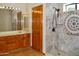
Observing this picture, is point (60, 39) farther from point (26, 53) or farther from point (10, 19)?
point (10, 19)

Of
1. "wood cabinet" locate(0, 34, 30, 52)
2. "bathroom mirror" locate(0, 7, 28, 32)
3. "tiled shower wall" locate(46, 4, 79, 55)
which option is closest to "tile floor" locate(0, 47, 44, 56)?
"wood cabinet" locate(0, 34, 30, 52)

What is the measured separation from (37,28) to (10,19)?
52 cm

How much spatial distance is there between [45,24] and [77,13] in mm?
500

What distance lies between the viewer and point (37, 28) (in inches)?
63.6

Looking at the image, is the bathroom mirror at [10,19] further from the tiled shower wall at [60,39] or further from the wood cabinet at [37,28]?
the tiled shower wall at [60,39]

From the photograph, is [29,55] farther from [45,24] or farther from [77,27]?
[77,27]

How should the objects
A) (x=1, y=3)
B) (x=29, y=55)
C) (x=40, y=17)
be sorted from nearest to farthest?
(x=1, y=3) < (x=29, y=55) < (x=40, y=17)

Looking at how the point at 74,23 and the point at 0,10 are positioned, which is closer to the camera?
the point at 74,23

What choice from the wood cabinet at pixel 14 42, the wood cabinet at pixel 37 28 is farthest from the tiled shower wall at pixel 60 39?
the wood cabinet at pixel 14 42

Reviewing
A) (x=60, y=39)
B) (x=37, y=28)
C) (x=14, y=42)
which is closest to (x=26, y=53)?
(x=14, y=42)

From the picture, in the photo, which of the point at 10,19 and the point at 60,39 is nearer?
the point at 60,39

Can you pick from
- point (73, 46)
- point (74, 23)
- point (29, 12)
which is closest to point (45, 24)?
point (29, 12)

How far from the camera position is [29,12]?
5.19 feet

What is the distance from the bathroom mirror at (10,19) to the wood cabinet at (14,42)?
0.14 meters
